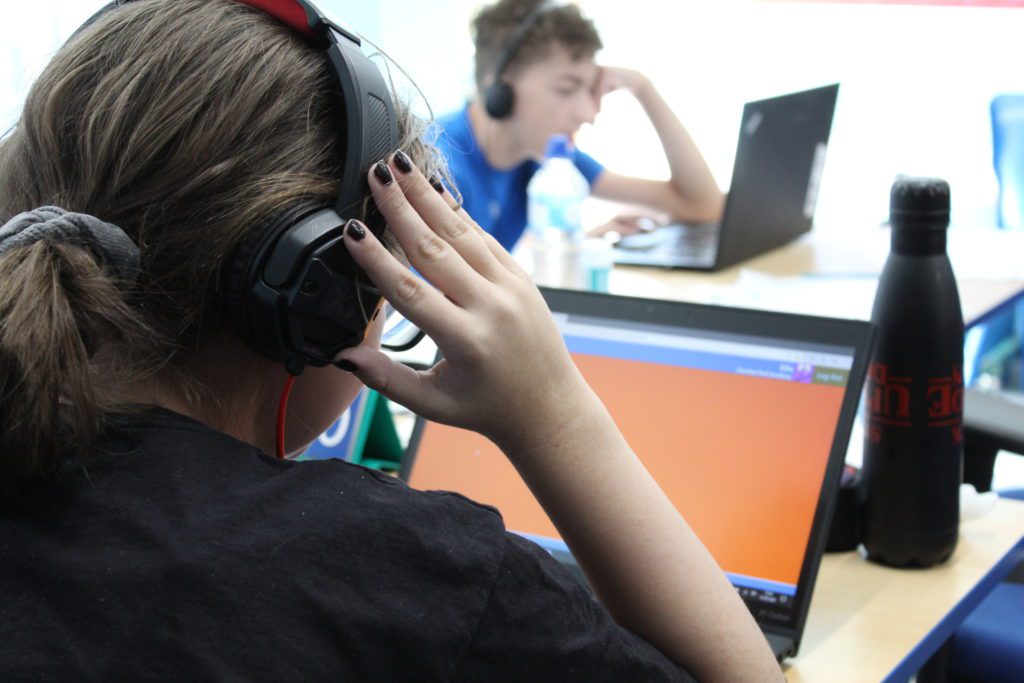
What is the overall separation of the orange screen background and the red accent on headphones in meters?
0.49

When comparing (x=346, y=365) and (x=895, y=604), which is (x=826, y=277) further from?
(x=346, y=365)

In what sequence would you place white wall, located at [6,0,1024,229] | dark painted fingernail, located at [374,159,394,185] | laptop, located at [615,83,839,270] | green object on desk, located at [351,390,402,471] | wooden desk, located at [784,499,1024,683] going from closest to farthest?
dark painted fingernail, located at [374,159,394,185] → wooden desk, located at [784,499,1024,683] → green object on desk, located at [351,390,402,471] → laptop, located at [615,83,839,270] → white wall, located at [6,0,1024,229]

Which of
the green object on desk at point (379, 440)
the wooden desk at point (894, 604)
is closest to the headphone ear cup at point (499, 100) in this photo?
the wooden desk at point (894, 604)

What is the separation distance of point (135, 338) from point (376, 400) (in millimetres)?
680

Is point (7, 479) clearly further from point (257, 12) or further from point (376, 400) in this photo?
point (376, 400)

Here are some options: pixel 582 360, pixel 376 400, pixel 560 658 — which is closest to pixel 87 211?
pixel 560 658

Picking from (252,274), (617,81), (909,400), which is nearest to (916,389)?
(909,400)

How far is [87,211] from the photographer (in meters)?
0.64

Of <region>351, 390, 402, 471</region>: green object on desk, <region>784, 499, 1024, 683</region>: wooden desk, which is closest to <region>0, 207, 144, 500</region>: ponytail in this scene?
<region>784, 499, 1024, 683</region>: wooden desk

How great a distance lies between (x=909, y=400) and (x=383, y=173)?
1.96 feet

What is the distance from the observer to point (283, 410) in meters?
0.73

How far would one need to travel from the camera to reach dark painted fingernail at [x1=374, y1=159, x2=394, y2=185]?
26.2 inches

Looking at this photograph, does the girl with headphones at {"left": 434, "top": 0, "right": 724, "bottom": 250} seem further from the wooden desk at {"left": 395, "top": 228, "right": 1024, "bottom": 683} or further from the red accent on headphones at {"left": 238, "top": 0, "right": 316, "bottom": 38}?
the red accent on headphones at {"left": 238, "top": 0, "right": 316, "bottom": 38}

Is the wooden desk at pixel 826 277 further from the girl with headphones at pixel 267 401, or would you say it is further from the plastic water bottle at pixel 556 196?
the girl with headphones at pixel 267 401
